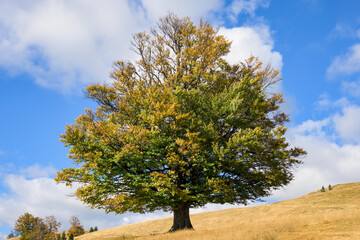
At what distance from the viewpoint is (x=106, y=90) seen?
21281mm

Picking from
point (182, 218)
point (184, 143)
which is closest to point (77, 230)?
point (182, 218)

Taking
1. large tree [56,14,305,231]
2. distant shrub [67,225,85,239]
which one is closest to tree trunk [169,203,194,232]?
large tree [56,14,305,231]

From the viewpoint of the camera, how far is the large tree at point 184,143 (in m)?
17.1

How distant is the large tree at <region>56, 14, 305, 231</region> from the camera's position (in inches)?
674

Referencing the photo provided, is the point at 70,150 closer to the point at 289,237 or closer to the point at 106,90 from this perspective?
the point at 106,90

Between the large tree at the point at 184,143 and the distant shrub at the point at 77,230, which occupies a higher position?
the large tree at the point at 184,143

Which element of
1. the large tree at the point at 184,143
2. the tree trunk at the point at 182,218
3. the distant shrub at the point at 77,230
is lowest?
the distant shrub at the point at 77,230

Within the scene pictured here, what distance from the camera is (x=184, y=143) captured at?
53.0 ft

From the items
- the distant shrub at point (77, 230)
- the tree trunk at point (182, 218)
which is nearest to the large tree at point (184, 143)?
the tree trunk at point (182, 218)

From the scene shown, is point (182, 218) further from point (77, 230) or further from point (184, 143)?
point (77, 230)

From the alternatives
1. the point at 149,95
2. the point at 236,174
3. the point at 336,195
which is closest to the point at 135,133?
the point at 149,95

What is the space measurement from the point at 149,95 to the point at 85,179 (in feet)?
22.1

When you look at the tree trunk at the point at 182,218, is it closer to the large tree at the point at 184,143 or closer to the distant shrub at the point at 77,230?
the large tree at the point at 184,143

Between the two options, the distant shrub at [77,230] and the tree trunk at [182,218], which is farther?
the distant shrub at [77,230]
